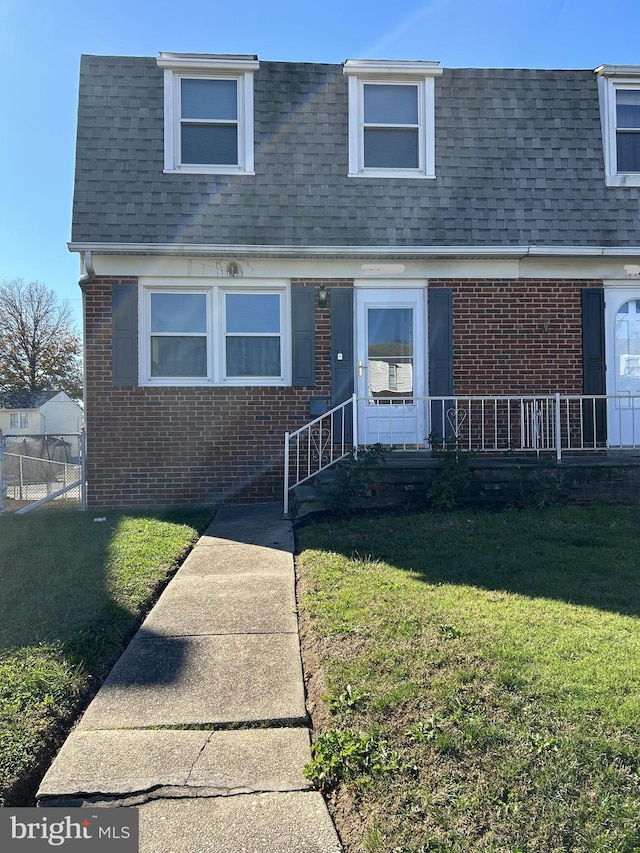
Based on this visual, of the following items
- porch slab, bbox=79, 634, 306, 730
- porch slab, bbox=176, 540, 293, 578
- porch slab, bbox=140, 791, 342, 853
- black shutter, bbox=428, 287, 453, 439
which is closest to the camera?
porch slab, bbox=140, 791, 342, 853

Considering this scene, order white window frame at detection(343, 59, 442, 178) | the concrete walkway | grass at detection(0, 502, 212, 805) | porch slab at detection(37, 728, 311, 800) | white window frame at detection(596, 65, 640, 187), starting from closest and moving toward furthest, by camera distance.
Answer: the concrete walkway, porch slab at detection(37, 728, 311, 800), grass at detection(0, 502, 212, 805), white window frame at detection(343, 59, 442, 178), white window frame at detection(596, 65, 640, 187)

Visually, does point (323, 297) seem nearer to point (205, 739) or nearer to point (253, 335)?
point (253, 335)

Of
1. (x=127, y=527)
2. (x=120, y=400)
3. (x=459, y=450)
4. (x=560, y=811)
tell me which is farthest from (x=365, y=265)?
(x=560, y=811)

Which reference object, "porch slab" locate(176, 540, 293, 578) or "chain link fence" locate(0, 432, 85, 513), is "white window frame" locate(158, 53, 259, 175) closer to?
"chain link fence" locate(0, 432, 85, 513)

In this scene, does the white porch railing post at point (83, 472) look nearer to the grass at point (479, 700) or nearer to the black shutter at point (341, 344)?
the black shutter at point (341, 344)

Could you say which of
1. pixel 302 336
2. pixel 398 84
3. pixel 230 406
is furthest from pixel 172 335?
pixel 398 84

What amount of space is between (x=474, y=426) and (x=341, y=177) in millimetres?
3731

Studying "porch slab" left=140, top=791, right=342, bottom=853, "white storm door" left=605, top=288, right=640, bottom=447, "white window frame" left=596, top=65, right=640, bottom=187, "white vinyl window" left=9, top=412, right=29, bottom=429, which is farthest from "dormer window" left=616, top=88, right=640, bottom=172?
"white vinyl window" left=9, top=412, right=29, bottom=429

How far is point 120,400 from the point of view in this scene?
321 inches

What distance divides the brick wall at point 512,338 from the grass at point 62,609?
4.05m

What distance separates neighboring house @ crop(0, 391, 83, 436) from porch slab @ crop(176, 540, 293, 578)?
32.7 meters

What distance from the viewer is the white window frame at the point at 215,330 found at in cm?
825

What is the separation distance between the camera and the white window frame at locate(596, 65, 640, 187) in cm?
873

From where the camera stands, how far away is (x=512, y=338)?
28.0ft
